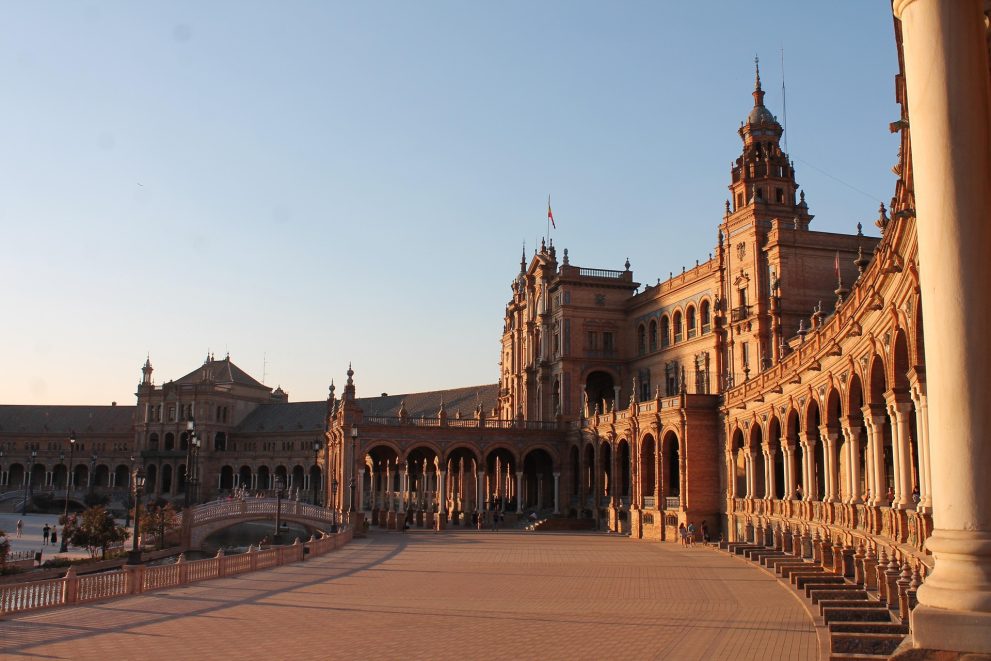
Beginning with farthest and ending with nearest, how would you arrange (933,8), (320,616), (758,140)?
(758,140) < (320,616) < (933,8)

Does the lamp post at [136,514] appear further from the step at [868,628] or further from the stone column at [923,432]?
the stone column at [923,432]

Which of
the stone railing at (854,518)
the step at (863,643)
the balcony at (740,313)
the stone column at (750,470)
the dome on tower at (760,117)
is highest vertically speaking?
the dome on tower at (760,117)

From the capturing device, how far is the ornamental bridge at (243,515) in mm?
53156

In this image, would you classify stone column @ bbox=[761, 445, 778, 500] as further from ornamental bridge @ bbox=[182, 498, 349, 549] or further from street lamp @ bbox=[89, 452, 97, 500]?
street lamp @ bbox=[89, 452, 97, 500]

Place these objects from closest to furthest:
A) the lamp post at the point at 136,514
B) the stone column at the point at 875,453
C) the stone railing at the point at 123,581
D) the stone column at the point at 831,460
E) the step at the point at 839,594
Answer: the step at the point at 839,594
the stone railing at the point at 123,581
the stone column at the point at 875,453
the lamp post at the point at 136,514
the stone column at the point at 831,460

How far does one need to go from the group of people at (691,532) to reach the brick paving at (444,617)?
12.8 meters

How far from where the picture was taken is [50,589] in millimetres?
21078

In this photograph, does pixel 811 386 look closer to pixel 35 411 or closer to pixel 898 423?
pixel 898 423

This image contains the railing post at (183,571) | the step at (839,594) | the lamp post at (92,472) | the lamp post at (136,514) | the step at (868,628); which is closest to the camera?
the step at (868,628)

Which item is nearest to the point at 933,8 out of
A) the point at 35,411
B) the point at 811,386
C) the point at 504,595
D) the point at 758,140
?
the point at 504,595

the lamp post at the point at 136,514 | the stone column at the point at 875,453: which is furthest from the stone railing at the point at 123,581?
the stone column at the point at 875,453

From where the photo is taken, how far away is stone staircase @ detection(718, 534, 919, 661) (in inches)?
500

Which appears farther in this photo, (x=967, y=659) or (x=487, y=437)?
(x=487, y=437)

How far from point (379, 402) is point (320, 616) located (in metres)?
106
